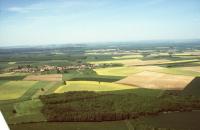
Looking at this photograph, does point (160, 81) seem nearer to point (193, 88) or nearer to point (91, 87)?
point (193, 88)

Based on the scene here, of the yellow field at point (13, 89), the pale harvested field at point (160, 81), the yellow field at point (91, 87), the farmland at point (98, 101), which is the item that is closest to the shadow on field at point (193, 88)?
the farmland at point (98, 101)

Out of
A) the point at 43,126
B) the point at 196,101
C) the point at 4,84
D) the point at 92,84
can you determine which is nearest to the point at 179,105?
the point at 196,101

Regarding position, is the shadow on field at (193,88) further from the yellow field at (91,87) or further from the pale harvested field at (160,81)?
the yellow field at (91,87)

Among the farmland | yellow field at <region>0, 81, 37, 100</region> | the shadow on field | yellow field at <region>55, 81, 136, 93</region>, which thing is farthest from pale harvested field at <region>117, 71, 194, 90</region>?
yellow field at <region>0, 81, 37, 100</region>

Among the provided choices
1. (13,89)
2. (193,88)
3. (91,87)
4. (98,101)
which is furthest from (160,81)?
(13,89)

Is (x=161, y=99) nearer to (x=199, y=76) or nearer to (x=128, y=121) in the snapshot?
(x=128, y=121)

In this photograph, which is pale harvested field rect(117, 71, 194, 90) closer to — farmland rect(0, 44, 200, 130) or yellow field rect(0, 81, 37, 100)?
farmland rect(0, 44, 200, 130)

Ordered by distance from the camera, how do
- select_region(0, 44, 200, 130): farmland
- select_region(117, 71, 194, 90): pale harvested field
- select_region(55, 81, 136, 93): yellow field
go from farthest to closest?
select_region(55, 81, 136, 93): yellow field < select_region(117, 71, 194, 90): pale harvested field < select_region(0, 44, 200, 130): farmland

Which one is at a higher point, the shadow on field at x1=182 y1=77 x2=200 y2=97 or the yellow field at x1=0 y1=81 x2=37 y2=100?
the shadow on field at x1=182 y1=77 x2=200 y2=97
